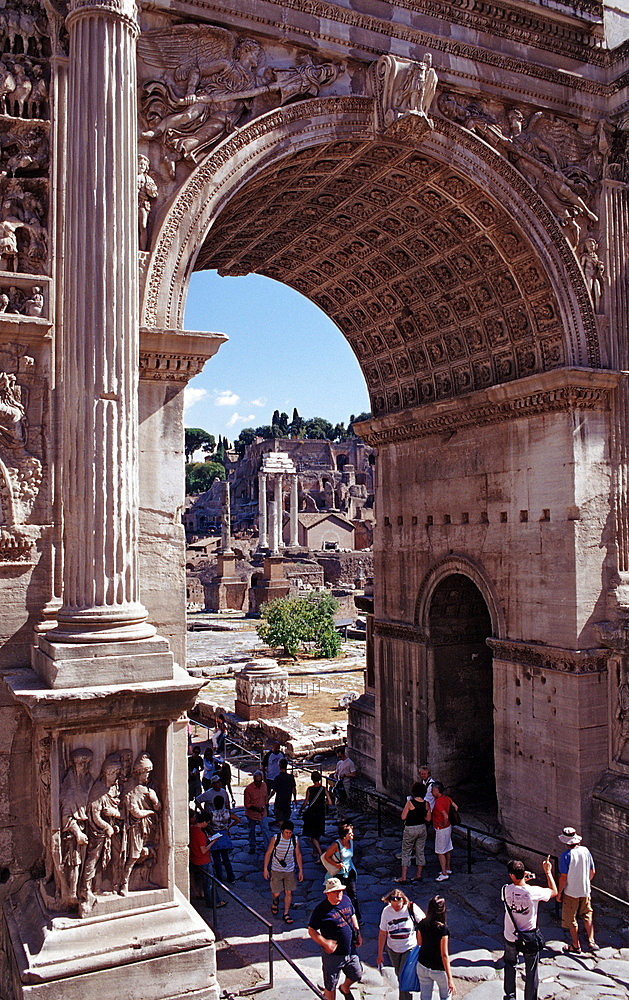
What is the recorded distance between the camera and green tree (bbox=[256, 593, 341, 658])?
31422mm

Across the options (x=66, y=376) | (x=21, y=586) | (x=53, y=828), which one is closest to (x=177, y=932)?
(x=53, y=828)

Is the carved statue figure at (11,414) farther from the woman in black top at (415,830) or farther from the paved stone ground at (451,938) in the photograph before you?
the woman in black top at (415,830)

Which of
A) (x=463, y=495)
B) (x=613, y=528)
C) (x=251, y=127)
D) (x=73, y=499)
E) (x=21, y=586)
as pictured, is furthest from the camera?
(x=463, y=495)

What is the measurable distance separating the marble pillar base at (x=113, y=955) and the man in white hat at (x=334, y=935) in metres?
0.94

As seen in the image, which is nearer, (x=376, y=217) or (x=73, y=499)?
(x=73, y=499)

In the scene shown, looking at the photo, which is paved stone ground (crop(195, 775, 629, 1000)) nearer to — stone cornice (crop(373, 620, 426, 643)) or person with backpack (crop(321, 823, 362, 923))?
person with backpack (crop(321, 823, 362, 923))

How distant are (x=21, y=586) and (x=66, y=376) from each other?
184 centimetres

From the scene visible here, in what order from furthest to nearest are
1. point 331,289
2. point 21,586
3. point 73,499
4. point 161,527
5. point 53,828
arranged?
point 331,289 < point 161,527 < point 21,586 < point 73,499 < point 53,828

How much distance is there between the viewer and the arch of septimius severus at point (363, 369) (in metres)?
6.25

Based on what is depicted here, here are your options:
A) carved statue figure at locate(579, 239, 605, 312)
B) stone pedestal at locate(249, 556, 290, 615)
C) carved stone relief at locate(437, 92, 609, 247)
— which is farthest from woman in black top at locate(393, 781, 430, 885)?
stone pedestal at locate(249, 556, 290, 615)

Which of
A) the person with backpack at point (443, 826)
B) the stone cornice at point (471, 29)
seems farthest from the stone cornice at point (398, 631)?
the stone cornice at point (471, 29)

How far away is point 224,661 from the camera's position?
30.1m

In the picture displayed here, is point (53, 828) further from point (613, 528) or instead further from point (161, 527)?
point (613, 528)

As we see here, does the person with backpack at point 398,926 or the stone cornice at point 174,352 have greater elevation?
the stone cornice at point 174,352
